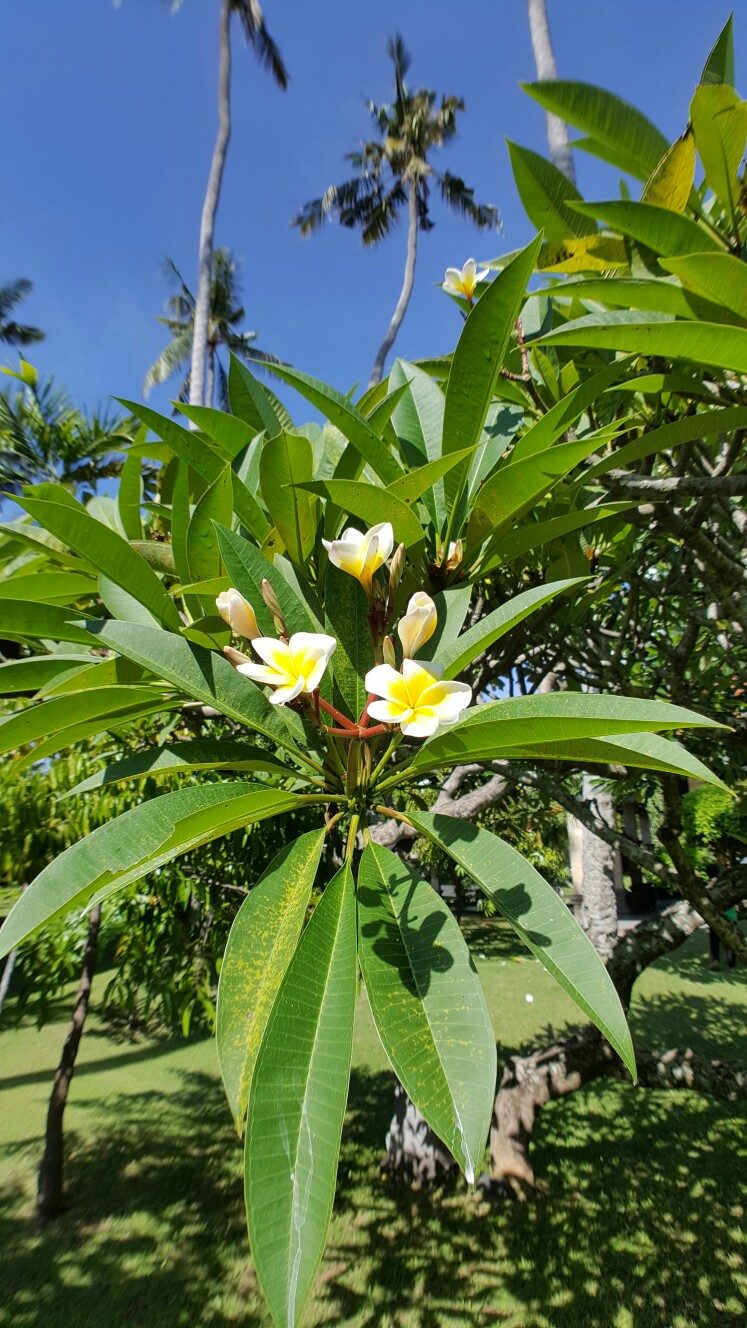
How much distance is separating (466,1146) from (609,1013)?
0.15m

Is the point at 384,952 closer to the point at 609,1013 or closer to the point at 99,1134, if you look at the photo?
the point at 609,1013

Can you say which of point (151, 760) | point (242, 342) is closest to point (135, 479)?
point (151, 760)

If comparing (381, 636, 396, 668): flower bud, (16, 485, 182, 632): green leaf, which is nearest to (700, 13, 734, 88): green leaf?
(381, 636, 396, 668): flower bud

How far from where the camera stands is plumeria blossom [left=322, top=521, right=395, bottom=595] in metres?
0.73

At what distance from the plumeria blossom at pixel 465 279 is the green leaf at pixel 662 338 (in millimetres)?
469

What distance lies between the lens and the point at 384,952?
603mm

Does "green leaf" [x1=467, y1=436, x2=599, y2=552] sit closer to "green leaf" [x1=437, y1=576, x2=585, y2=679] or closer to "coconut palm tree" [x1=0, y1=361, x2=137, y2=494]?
"green leaf" [x1=437, y1=576, x2=585, y2=679]

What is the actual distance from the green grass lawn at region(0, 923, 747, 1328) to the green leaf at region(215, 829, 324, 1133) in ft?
11.2

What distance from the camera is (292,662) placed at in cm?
69

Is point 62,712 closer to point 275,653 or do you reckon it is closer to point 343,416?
point 275,653

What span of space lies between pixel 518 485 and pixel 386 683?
31 centimetres

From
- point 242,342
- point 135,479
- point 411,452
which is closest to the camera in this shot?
point 411,452

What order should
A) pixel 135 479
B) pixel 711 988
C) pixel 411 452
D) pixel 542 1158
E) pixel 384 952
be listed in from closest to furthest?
pixel 384 952 → pixel 411 452 → pixel 135 479 → pixel 542 1158 → pixel 711 988

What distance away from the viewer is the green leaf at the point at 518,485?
741 millimetres
